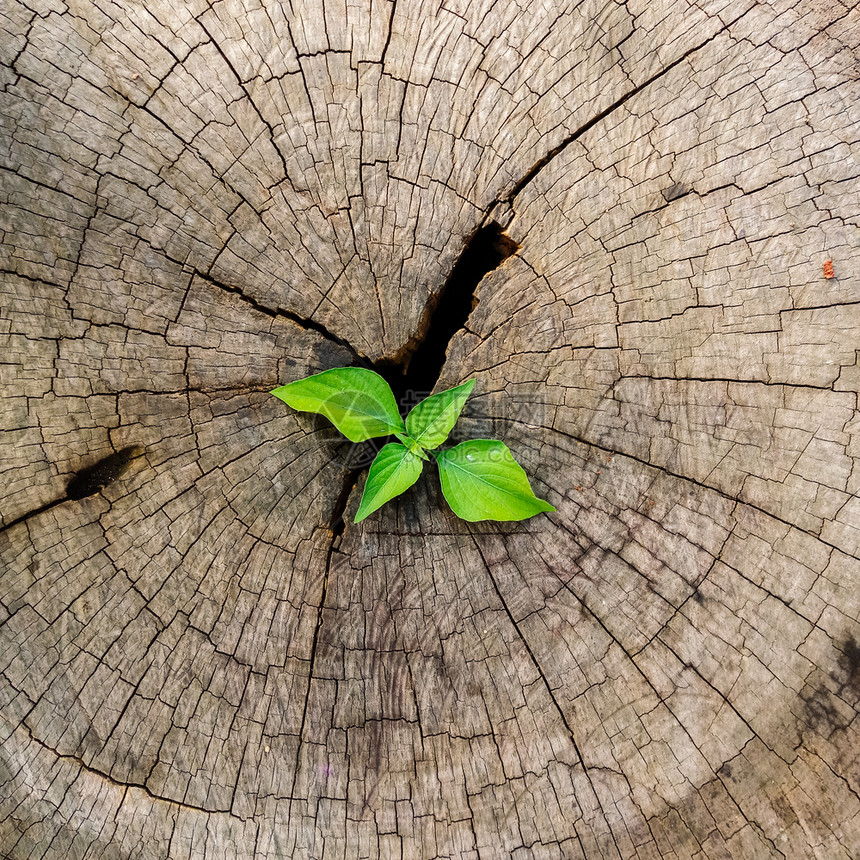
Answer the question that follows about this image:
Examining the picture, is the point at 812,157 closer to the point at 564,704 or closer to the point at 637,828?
the point at 564,704

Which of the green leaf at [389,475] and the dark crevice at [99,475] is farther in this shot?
the dark crevice at [99,475]

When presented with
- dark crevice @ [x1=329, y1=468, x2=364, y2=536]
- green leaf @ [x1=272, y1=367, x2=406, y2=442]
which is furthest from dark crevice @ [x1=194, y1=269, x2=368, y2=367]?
dark crevice @ [x1=329, y1=468, x2=364, y2=536]

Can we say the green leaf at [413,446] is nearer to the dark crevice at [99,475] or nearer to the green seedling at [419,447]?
the green seedling at [419,447]

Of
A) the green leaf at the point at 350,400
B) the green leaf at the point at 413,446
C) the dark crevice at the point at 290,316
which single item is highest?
the dark crevice at the point at 290,316

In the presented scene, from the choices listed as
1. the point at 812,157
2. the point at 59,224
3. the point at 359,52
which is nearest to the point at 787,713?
the point at 812,157

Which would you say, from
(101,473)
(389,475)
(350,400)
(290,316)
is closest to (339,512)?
(389,475)

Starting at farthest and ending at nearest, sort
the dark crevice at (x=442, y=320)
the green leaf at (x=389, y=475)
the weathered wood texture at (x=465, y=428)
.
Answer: the dark crevice at (x=442, y=320) < the weathered wood texture at (x=465, y=428) < the green leaf at (x=389, y=475)

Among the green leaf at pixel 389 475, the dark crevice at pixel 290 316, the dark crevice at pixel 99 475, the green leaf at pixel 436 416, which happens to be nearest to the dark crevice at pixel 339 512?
the green leaf at pixel 389 475

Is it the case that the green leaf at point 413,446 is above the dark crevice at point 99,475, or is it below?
above

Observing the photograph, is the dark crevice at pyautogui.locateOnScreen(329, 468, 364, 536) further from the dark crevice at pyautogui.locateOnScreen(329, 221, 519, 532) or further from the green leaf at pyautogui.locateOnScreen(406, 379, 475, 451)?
the green leaf at pyautogui.locateOnScreen(406, 379, 475, 451)
